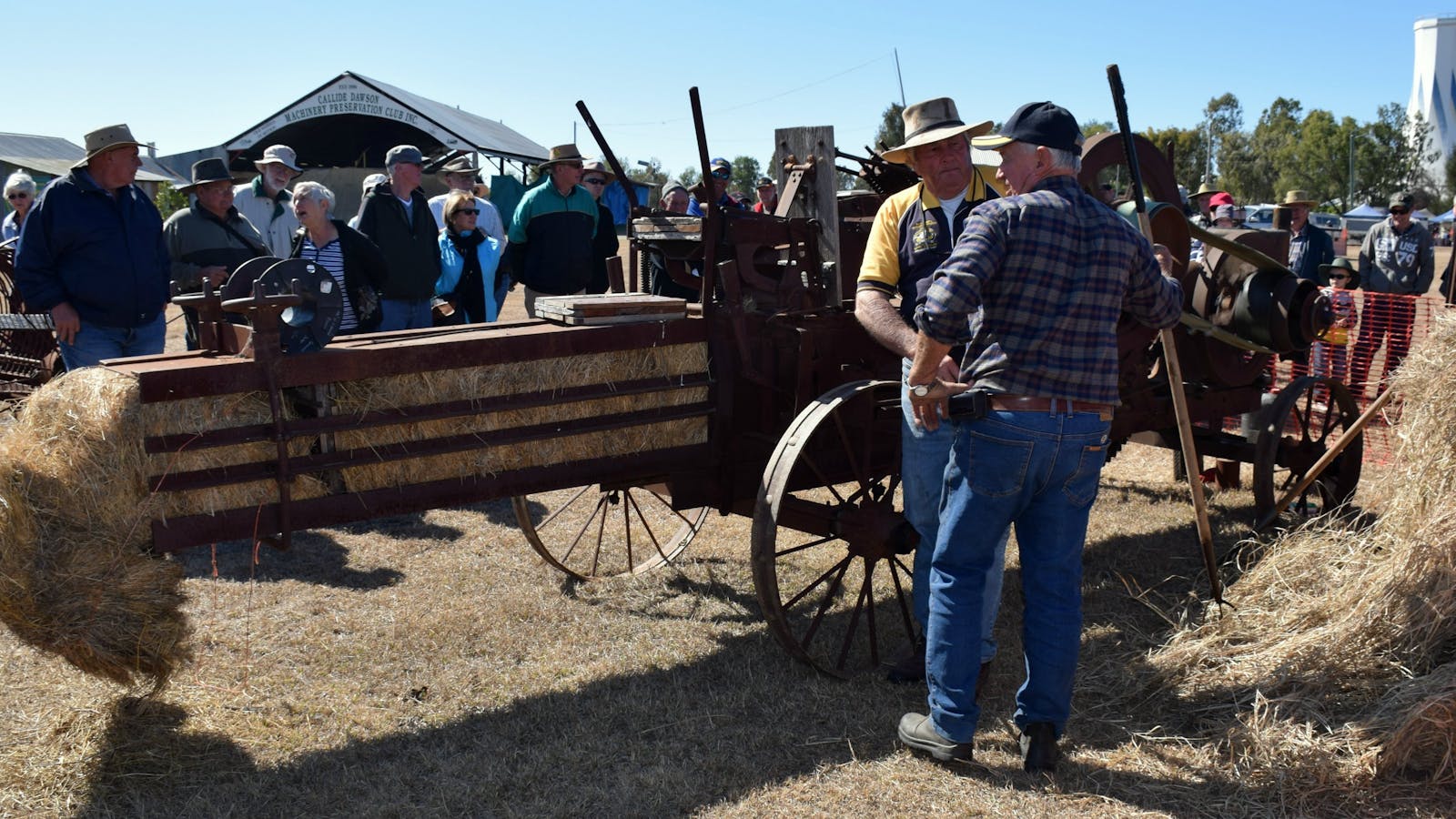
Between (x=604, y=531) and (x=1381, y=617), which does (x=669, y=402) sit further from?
(x=1381, y=617)

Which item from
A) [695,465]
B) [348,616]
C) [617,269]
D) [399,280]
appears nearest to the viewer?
[695,465]

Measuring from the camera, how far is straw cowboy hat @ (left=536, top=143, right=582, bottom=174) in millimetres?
7965

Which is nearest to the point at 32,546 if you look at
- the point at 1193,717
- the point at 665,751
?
the point at 665,751

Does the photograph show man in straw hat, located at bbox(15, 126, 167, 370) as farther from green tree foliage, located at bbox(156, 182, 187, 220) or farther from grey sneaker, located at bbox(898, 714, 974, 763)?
green tree foliage, located at bbox(156, 182, 187, 220)

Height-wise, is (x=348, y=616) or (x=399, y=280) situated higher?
(x=399, y=280)

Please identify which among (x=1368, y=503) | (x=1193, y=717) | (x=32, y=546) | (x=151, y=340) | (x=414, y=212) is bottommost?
(x=1193, y=717)

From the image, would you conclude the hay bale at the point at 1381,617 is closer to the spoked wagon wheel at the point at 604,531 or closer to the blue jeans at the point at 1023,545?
the blue jeans at the point at 1023,545

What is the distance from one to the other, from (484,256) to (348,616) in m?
3.39

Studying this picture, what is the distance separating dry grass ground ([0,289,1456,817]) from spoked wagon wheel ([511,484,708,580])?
0.21m

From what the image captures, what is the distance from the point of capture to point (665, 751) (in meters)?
3.95

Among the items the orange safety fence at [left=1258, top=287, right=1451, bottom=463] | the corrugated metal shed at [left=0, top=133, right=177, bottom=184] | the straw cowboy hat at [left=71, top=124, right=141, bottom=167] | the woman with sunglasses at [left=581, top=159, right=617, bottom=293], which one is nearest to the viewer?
the straw cowboy hat at [left=71, top=124, right=141, bottom=167]

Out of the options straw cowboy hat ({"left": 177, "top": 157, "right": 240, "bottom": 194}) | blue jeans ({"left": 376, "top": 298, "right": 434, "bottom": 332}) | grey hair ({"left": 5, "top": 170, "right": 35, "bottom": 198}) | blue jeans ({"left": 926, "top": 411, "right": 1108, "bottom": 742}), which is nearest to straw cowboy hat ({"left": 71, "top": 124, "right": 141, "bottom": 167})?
straw cowboy hat ({"left": 177, "top": 157, "right": 240, "bottom": 194})

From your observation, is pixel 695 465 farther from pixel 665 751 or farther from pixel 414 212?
pixel 414 212

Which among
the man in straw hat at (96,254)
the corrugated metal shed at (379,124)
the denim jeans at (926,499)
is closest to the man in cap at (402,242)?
the man in straw hat at (96,254)
